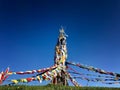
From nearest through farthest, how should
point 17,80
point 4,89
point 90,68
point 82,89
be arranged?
point 4,89 → point 82,89 → point 17,80 → point 90,68

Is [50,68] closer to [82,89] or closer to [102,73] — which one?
[102,73]

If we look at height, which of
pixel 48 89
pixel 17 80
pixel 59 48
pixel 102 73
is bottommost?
pixel 48 89

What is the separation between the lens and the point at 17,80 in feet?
114

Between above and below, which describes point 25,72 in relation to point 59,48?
below

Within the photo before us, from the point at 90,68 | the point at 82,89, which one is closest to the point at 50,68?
the point at 90,68

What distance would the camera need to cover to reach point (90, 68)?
46219mm

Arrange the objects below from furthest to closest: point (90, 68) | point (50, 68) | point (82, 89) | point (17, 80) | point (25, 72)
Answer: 1. point (90, 68)
2. point (50, 68)
3. point (25, 72)
4. point (17, 80)
5. point (82, 89)

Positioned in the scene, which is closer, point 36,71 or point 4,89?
point 4,89

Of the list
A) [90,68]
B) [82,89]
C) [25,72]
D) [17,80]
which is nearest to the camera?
[82,89]

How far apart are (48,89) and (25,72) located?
16.0m

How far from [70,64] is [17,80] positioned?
13370 mm

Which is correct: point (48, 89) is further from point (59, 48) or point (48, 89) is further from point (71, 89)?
point (59, 48)

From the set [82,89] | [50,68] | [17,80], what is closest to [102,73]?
[50,68]

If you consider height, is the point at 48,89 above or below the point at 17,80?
below
